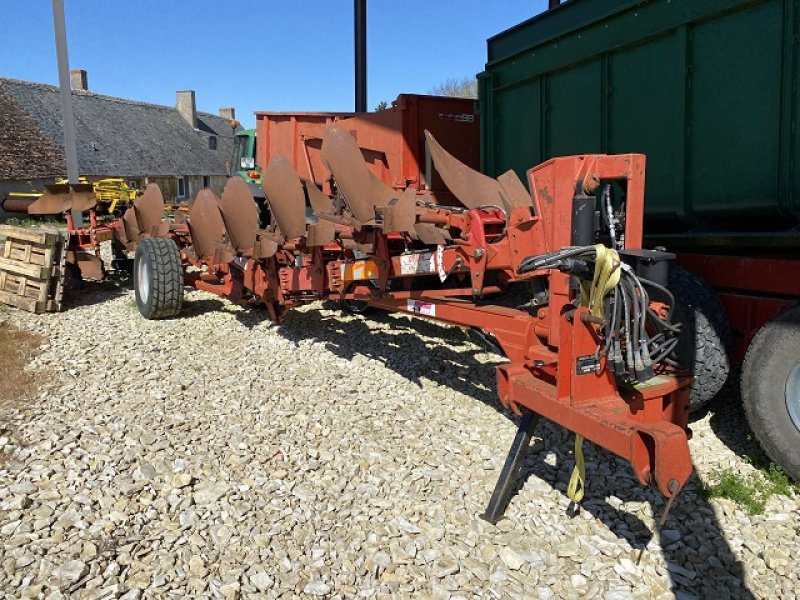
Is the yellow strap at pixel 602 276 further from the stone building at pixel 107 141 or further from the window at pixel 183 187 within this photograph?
the window at pixel 183 187

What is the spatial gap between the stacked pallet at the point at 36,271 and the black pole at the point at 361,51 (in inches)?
202

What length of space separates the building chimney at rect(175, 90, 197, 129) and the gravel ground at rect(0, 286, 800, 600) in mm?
40927

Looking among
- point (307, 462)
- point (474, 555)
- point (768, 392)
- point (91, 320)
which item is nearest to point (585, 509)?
point (474, 555)

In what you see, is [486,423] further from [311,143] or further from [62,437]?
[311,143]

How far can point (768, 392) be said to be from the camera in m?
3.51

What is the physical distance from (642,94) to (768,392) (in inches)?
80.7

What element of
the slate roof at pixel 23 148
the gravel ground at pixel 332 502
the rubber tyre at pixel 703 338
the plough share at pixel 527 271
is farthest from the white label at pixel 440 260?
the slate roof at pixel 23 148

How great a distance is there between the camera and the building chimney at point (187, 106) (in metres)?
43.0

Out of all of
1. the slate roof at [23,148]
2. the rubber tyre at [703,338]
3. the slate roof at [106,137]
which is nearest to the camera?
the rubber tyre at [703,338]

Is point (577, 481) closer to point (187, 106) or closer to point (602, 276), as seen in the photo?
point (602, 276)

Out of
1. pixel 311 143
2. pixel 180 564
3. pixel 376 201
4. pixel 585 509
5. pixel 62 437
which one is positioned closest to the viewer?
pixel 180 564

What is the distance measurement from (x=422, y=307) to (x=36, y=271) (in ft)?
17.8

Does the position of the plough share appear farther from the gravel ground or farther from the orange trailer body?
the orange trailer body

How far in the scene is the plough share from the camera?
2822 mm
